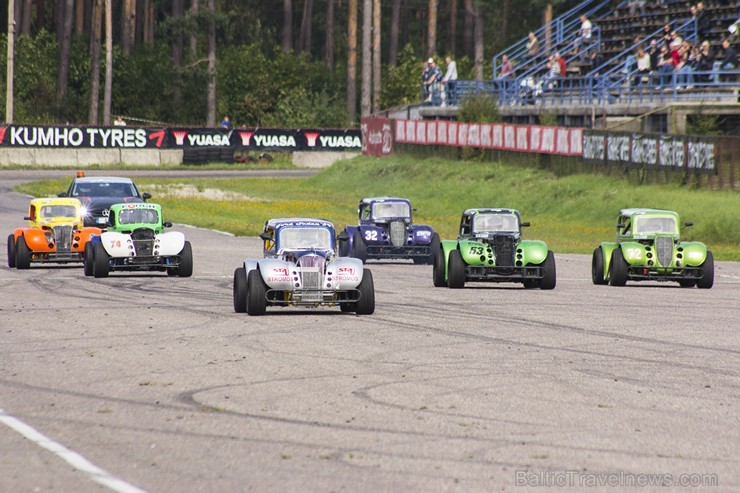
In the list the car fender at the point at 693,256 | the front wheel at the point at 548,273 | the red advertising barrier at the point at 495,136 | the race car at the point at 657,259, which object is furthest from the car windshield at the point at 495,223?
the red advertising barrier at the point at 495,136

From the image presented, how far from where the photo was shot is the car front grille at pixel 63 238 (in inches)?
1033

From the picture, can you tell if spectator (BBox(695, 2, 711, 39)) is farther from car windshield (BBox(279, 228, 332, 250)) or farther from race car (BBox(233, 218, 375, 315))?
race car (BBox(233, 218, 375, 315))

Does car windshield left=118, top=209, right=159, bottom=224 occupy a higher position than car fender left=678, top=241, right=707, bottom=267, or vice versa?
car windshield left=118, top=209, right=159, bottom=224

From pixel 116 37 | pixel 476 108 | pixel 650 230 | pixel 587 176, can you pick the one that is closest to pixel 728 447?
pixel 650 230

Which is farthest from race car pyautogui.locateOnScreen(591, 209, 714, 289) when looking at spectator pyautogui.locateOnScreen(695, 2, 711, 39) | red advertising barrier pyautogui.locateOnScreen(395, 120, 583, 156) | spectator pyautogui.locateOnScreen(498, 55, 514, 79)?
spectator pyautogui.locateOnScreen(498, 55, 514, 79)

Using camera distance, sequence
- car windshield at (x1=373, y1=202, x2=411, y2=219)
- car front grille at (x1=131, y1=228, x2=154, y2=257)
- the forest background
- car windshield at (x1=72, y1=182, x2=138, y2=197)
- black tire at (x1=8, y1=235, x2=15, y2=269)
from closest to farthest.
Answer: car front grille at (x1=131, y1=228, x2=154, y2=257), black tire at (x1=8, y1=235, x2=15, y2=269), car windshield at (x1=373, y1=202, x2=411, y2=219), car windshield at (x1=72, y1=182, x2=138, y2=197), the forest background

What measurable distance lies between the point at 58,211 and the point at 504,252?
31.1ft

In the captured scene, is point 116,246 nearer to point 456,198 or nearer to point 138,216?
point 138,216

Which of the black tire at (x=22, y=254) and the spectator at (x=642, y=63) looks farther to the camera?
the spectator at (x=642, y=63)

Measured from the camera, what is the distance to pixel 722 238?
34.3 metres

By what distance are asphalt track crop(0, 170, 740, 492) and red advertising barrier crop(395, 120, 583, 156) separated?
25.7 metres

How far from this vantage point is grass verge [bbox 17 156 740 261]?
118 ft

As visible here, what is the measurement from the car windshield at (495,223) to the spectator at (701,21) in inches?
1229

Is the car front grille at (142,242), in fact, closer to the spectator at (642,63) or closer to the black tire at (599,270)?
the black tire at (599,270)
